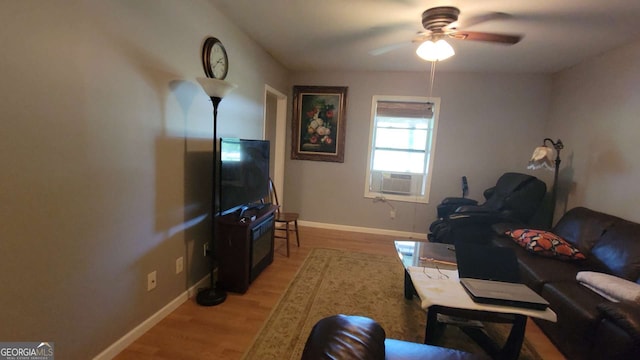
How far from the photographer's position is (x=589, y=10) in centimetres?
212

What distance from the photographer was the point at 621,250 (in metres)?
2.25

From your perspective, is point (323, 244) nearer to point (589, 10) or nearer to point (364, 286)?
point (364, 286)

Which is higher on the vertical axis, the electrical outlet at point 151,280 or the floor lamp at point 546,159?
the floor lamp at point 546,159

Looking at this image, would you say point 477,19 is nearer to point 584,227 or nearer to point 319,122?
point 584,227

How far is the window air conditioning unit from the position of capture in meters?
4.36

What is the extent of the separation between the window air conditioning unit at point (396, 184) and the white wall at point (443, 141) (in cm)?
21

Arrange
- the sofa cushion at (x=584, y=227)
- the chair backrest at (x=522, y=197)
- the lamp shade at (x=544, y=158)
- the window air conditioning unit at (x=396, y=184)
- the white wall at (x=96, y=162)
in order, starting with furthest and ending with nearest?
the window air conditioning unit at (x=396, y=184)
the chair backrest at (x=522, y=197)
the lamp shade at (x=544, y=158)
the sofa cushion at (x=584, y=227)
the white wall at (x=96, y=162)

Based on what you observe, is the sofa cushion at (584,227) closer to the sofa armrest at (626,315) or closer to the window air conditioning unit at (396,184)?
the sofa armrest at (626,315)

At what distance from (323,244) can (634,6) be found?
3.45 m

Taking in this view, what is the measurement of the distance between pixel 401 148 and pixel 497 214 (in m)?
1.59

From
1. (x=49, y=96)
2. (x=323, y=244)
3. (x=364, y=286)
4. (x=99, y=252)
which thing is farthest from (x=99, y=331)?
(x=323, y=244)

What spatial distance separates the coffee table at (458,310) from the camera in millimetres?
1528

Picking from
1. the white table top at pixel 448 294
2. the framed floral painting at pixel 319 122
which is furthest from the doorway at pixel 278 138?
the white table top at pixel 448 294

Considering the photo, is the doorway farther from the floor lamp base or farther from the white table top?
the white table top
